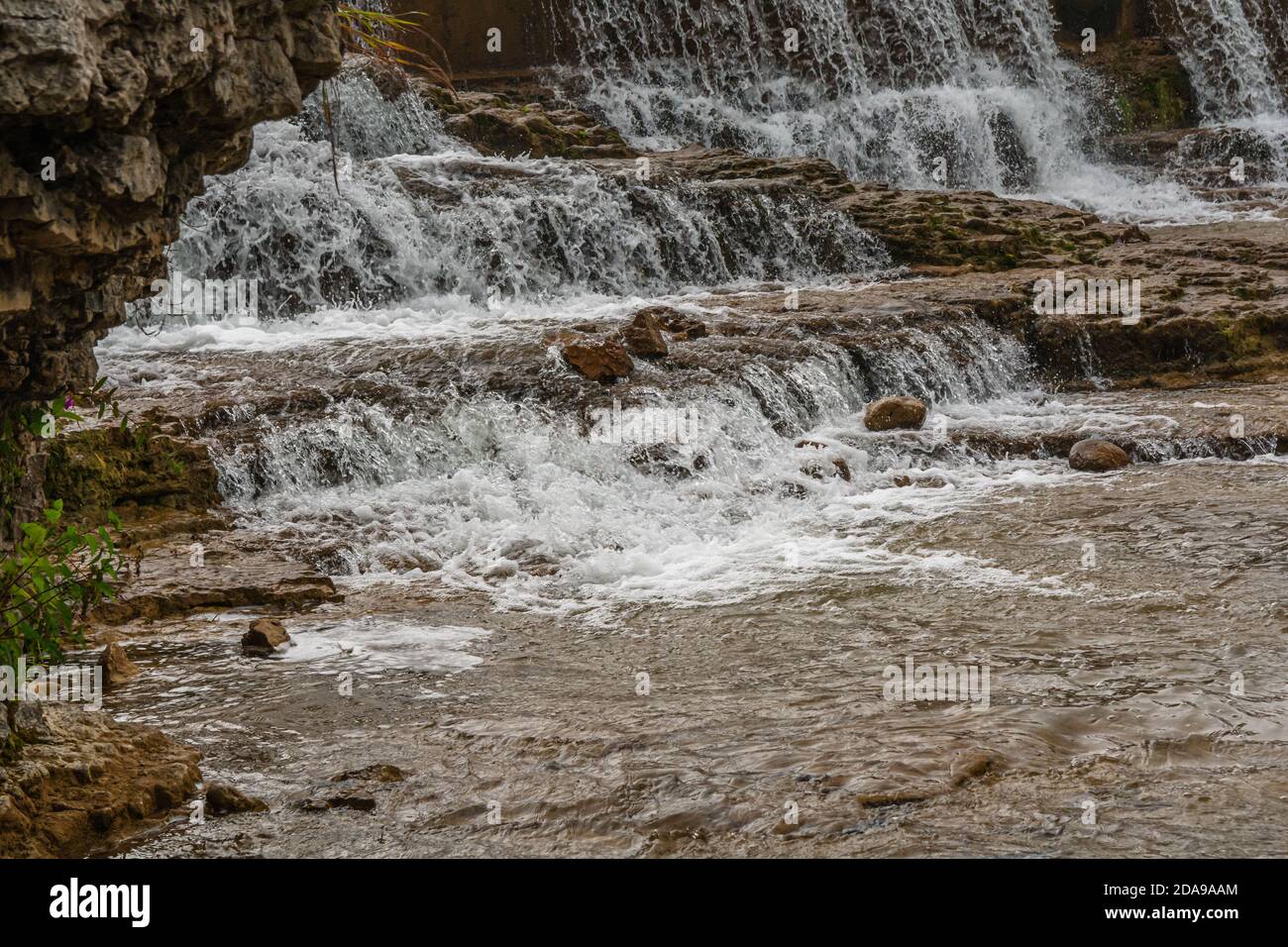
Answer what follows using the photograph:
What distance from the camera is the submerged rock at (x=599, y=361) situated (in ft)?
28.2

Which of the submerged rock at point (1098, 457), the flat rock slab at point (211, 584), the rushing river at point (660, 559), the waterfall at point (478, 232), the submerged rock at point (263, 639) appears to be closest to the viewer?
the rushing river at point (660, 559)

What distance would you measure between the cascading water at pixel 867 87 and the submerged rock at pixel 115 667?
13.4 meters

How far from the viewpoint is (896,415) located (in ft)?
28.8

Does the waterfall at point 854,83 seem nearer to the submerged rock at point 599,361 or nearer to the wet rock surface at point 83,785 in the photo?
the submerged rock at point 599,361

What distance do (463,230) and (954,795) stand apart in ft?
31.0

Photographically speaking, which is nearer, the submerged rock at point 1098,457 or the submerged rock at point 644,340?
the submerged rock at point 1098,457

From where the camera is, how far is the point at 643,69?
18.5m

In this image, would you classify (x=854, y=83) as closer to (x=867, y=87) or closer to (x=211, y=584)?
(x=867, y=87)

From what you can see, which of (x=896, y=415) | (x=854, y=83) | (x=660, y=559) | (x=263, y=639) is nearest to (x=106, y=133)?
(x=263, y=639)

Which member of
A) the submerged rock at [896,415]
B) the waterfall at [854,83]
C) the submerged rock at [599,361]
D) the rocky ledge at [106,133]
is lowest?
the submerged rock at [896,415]

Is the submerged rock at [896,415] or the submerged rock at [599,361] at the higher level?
the submerged rock at [599,361]

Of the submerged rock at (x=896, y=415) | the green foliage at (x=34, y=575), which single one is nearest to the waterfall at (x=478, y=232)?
the submerged rock at (x=896, y=415)

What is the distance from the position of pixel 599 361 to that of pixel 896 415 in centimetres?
203

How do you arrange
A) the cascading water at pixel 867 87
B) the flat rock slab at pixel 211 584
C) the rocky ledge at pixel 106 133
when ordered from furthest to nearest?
the cascading water at pixel 867 87 → the flat rock slab at pixel 211 584 → the rocky ledge at pixel 106 133
